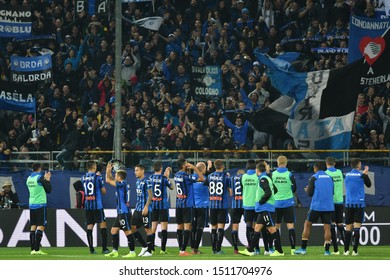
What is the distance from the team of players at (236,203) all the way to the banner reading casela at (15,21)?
8.75 m

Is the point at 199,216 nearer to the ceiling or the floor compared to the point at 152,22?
nearer to the floor

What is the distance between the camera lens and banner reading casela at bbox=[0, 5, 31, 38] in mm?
34281

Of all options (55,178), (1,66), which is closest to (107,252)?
(55,178)

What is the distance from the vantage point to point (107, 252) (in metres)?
27.3

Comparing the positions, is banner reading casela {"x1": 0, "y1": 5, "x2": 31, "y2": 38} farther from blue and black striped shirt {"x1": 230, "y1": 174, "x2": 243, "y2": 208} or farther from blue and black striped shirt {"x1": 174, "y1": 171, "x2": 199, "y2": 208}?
blue and black striped shirt {"x1": 230, "y1": 174, "x2": 243, "y2": 208}

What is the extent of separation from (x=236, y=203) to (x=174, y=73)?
30.6 feet

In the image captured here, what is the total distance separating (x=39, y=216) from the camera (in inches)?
1086

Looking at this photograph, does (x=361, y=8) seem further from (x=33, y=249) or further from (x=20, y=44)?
(x=33, y=249)

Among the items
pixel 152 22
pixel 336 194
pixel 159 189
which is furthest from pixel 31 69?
pixel 336 194

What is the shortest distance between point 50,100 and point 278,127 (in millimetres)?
8195

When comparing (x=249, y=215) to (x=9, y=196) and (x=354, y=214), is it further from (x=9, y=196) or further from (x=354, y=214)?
(x=9, y=196)

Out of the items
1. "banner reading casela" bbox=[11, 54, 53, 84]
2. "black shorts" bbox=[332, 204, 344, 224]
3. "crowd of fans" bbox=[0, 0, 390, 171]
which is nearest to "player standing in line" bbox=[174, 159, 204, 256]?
"black shorts" bbox=[332, 204, 344, 224]

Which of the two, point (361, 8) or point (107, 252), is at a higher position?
point (361, 8)

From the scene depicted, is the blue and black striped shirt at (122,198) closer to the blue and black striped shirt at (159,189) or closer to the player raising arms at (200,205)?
the blue and black striped shirt at (159,189)
